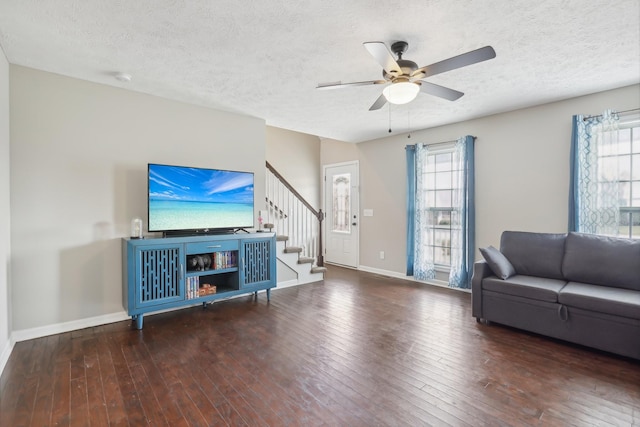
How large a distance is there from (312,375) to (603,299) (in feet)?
8.44

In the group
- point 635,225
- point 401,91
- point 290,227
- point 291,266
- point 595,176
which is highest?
point 401,91

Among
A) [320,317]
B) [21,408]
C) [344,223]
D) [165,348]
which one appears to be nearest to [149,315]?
[165,348]

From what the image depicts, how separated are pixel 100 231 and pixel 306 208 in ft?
10.2

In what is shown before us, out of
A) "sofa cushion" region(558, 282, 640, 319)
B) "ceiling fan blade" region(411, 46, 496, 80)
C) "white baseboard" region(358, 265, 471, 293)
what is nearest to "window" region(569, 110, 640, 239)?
"sofa cushion" region(558, 282, 640, 319)

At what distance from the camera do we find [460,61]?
217 cm

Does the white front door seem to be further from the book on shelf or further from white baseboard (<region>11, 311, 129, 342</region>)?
white baseboard (<region>11, 311, 129, 342</region>)

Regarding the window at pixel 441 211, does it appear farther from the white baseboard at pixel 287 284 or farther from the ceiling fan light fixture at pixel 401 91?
the ceiling fan light fixture at pixel 401 91

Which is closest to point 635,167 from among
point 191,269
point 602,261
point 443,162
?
point 602,261

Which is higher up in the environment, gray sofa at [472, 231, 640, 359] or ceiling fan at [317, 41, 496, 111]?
ceiling fan at [317, 41, 496, 111]

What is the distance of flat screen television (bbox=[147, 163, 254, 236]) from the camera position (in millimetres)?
3490

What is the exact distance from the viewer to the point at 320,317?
12.0ft

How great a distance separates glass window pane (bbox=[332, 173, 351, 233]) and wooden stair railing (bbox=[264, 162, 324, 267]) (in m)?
0.94

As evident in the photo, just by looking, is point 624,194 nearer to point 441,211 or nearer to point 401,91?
point 441,211

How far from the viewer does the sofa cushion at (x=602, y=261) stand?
302 centimetres
